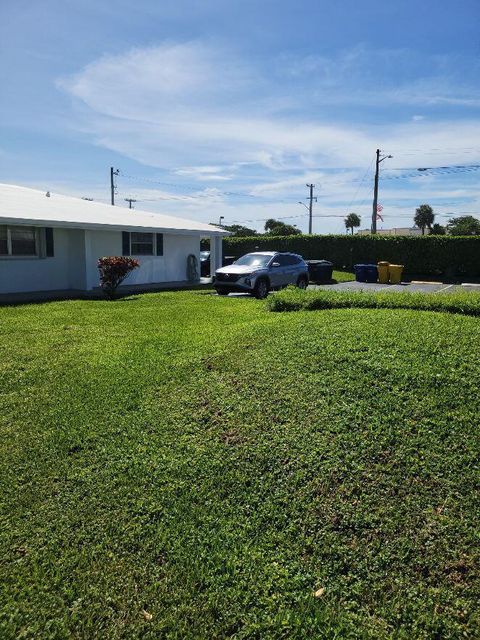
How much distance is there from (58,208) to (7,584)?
15208mm

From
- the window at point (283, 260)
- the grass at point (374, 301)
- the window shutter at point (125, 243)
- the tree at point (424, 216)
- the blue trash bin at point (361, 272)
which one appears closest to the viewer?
the grass at point (374, 301)

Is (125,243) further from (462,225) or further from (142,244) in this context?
(462,225)

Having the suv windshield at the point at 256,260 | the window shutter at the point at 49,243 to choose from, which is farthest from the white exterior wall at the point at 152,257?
the suv windshield at the point at 256,260

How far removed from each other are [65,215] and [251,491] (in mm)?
13587

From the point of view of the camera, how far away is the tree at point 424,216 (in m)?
66.0

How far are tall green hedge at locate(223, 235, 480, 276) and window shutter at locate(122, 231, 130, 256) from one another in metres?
15.8

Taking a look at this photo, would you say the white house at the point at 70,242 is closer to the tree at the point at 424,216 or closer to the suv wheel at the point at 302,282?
the suv wheel at the point at 302,282

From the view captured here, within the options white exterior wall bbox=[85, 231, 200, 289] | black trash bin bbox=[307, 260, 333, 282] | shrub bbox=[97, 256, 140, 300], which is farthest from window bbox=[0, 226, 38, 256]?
black trash bin bbox=[307, 260, 333, 282]

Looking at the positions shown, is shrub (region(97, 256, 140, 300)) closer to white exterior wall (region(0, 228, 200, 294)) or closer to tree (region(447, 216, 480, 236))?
white exterior wall (region(0, 228, 200, 294))

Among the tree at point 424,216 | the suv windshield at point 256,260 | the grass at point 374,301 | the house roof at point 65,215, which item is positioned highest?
the tree at point 424,216

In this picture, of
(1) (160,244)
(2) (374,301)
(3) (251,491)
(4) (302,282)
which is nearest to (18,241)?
(1) (160,244)

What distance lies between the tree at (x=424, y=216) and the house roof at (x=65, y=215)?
53.2 m

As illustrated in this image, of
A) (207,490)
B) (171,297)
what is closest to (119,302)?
(171,297)

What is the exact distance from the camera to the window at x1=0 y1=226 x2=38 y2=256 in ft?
45.5
